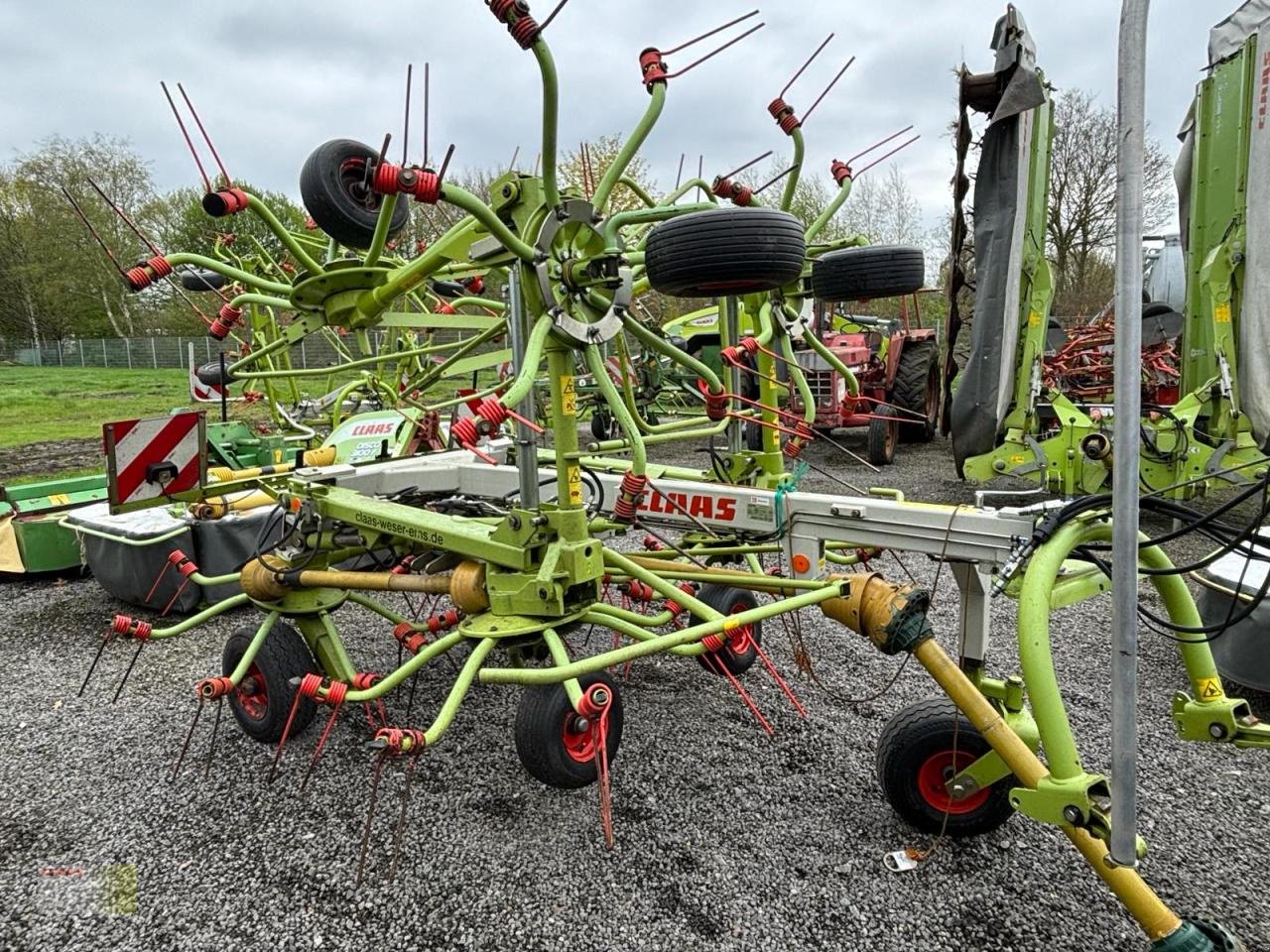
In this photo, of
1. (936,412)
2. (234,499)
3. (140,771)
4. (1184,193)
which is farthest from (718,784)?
(936,412)

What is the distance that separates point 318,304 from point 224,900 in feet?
6.41

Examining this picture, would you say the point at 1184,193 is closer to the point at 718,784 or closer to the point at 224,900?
the point at 718,784

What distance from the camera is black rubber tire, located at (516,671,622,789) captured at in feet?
7.89

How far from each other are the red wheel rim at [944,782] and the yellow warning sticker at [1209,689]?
25.0 inches

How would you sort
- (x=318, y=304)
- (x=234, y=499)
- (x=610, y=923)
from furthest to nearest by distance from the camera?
(x=234, y=499) → (x=318, y=304) → (x=610, y=923)

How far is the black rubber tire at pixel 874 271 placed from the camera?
3.28 meters

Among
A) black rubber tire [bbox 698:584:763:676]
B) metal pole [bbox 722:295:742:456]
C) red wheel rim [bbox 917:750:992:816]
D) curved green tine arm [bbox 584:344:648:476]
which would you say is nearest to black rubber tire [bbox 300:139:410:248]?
curved green tine arm [bbox 584:344:648:476]

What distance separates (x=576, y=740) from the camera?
2512 mm

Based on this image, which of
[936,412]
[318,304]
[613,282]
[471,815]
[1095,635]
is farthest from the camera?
[936,412]

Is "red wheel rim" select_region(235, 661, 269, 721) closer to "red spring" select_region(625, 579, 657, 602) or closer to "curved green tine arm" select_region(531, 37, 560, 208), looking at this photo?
"red spring" select_region(625, 579, 657, 602)

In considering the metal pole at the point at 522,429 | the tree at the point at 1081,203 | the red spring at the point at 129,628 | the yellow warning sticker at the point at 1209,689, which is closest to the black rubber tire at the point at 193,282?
the red spring at the point at 129,628

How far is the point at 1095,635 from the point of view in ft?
13.7

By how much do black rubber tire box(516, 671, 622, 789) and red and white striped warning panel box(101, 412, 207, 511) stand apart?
1.95 metres

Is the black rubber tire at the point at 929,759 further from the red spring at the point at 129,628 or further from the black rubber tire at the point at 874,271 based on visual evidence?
the red spring at the point at 129,628
